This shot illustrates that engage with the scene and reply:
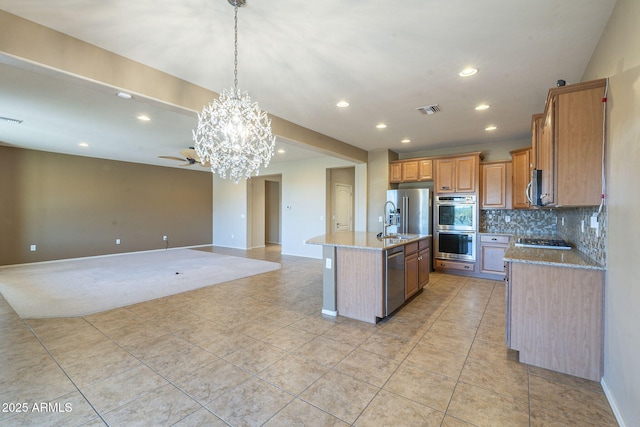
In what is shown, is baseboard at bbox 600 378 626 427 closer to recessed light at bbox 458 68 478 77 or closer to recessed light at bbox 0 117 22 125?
recessed light at bbox 458 68 478 77

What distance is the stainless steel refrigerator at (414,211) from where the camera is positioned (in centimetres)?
584

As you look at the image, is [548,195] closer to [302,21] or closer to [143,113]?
[302,21]

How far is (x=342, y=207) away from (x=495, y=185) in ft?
13.0

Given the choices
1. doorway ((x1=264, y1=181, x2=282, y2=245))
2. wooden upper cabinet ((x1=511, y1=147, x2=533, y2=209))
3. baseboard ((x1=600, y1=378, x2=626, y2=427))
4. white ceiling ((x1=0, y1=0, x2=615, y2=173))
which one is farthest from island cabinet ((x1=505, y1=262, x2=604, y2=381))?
doorway ((x1=264, y1=181, x2=282, y2=245))

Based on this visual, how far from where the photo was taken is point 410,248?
3.88m

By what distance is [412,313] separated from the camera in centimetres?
357

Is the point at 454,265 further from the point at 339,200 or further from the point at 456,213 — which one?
the point at 339,200

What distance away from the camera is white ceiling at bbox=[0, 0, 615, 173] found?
6.64ft

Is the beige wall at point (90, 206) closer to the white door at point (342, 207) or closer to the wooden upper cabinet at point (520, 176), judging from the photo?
the white door at point (342, 207)

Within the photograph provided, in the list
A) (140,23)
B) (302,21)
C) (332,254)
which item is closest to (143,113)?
(140,23)

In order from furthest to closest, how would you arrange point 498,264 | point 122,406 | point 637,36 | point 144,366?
1. point 498,264
2. point 144,366
3. point 122,406
4. point 637,36

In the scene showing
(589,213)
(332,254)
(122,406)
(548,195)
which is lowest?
(122,406)

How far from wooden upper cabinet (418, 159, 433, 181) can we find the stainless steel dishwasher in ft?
9.74

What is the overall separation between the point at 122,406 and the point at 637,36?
3864mm
